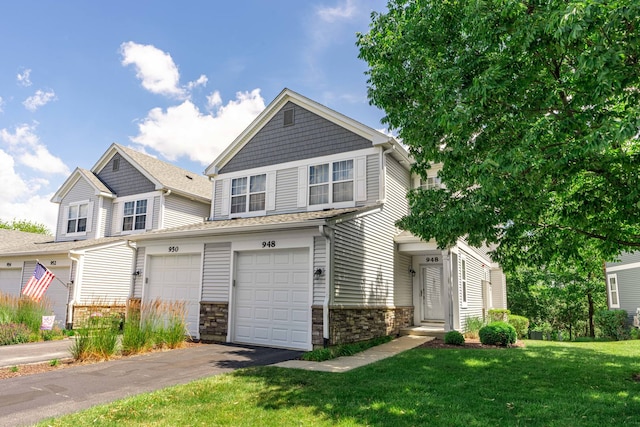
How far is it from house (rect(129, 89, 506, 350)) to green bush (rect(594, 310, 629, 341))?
21.7 ft

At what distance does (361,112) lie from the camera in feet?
47.5

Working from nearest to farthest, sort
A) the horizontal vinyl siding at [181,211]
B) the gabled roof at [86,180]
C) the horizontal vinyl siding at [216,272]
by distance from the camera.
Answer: the horizontal vinyl siding at [216,272] < the horizontal vinyl siding at [181,211] < the gabled roof at [86,180]

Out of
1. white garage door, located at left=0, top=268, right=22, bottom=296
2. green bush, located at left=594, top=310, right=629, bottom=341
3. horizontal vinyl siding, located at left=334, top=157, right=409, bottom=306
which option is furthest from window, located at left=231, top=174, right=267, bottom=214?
green bush, located at left=594, top=310, right=629, bottom=341

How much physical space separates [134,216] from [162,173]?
8.36 feet

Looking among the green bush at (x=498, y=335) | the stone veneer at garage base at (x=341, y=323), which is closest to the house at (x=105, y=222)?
the stone veneer at garage base at (x=341, y=323)

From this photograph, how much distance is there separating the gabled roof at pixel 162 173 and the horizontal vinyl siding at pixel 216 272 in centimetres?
725

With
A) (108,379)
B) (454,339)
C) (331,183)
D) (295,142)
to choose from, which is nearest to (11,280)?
(295,142)

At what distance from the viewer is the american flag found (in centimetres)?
1302

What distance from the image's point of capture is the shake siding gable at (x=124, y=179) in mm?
18922

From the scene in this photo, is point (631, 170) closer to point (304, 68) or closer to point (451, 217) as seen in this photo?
point (451, 217)

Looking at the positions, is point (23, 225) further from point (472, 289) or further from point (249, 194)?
point (472, 289)

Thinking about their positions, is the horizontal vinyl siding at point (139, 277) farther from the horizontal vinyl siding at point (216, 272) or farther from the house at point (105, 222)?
the horizontal vinyl siding at point (216, 272)

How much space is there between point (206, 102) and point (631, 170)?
16404 mm

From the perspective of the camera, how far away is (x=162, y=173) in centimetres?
1966
